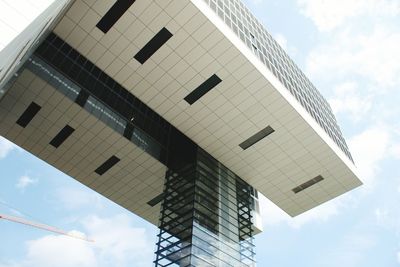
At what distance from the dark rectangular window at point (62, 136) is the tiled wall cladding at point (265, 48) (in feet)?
42.5

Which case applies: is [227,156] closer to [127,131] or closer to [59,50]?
[127,131]

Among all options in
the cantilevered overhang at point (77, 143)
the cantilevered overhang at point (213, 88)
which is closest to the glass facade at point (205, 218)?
the cantilevered overhang at point (213, 88)

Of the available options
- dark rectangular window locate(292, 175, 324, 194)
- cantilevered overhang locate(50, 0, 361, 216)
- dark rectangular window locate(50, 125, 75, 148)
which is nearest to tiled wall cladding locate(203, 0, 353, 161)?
cantilevered overhang locate(50, 0, 361, 216)

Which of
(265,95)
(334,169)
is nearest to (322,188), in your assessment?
(334,169)

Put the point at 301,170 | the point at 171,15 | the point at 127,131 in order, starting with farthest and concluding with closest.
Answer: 1. the point at 301,170
2. the point at 127,131
3. the point at 171,15

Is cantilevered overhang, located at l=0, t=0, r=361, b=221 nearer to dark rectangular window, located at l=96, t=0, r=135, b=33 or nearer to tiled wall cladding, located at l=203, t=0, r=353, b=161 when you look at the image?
dark rectangular window, located at l=96, t=0, r=135, b=33

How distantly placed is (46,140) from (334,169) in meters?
21.6

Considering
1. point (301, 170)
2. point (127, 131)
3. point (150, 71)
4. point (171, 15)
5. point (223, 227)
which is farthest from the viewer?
point (301, 170)

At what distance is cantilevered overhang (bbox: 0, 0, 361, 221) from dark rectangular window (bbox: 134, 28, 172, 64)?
172mm

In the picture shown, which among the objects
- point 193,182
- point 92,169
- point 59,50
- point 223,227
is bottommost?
point 223,227

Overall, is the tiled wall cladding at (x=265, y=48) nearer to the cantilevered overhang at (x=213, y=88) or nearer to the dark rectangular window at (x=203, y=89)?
the cantilevered overhang at (x=213, y=88)

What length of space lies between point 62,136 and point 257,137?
45.4ft

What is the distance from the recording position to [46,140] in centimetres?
2714

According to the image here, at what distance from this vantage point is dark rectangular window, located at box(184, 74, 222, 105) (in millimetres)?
22686
